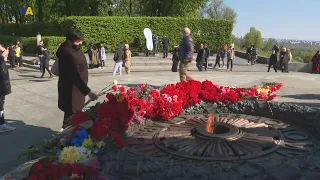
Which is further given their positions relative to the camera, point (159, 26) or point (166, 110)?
point (159, 26)

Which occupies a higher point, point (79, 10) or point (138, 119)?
point (79, 10)

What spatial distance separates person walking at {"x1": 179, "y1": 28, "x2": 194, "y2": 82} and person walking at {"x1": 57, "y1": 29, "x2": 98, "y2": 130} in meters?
4.63

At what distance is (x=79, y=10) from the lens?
1133 inches

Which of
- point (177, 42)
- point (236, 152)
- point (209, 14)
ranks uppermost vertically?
point (209, 14)

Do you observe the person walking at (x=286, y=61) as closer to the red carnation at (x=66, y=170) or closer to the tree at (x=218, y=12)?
the red carnation at (x=66, y=170)

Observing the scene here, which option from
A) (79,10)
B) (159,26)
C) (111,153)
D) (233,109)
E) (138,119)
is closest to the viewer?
(111,153)

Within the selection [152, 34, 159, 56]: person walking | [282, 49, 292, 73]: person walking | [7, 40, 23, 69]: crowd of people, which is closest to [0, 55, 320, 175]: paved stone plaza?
[7, 40, 23, 69]: crowd of people

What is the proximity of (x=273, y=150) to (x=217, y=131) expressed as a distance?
32.1 inches

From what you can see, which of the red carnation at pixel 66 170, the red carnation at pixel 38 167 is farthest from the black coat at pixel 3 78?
the red carnation at pixel 66 170

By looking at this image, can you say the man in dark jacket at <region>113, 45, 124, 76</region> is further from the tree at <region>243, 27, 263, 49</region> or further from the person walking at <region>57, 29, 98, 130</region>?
the tree at <region>243, 27, 263, 49</region>

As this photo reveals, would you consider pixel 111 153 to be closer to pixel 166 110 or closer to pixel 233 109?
pixel 166 110

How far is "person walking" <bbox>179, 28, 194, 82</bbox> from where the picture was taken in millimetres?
8797

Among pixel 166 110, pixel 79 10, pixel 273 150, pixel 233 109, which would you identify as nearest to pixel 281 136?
pixel 273 150

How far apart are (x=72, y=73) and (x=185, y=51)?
497cm
